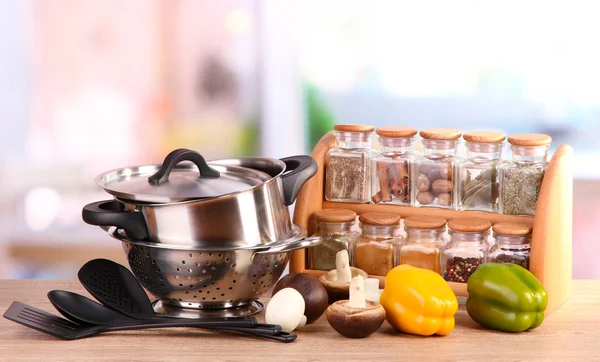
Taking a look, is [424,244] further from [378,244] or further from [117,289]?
[117,289]

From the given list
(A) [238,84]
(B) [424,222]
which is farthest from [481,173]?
(A) [238,84]

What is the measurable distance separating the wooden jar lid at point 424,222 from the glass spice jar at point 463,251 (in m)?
0.02

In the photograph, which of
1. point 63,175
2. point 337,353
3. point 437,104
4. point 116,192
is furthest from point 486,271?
point 63,175

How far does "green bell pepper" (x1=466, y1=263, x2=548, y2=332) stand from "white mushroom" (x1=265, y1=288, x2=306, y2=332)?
0.28 meters

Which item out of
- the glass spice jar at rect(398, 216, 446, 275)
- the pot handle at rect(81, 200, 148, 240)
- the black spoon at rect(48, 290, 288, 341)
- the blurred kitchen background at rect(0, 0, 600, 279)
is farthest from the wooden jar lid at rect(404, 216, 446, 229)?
the blurred kitchen background at rect(0, 0, 600, 279)

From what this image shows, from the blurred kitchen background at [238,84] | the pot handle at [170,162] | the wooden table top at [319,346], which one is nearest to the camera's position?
the wooden table top at [319,346]

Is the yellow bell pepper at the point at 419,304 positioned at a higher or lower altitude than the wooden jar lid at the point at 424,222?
lower

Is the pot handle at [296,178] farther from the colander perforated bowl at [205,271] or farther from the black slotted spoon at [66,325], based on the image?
the black slotted spoon at [66,325]

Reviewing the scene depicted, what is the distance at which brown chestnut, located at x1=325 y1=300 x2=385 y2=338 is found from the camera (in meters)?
1.20

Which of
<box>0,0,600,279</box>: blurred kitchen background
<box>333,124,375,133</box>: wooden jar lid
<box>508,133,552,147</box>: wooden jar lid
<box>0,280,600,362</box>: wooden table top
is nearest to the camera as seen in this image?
<box>0,280,600,362</box>: wooden table top

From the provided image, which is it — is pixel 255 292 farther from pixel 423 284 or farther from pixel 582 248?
pixel 582 248

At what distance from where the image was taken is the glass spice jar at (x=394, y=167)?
4.76 feet

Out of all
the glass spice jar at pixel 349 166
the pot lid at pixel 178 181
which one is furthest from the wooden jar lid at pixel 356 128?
the pot lid at pixel 178 181

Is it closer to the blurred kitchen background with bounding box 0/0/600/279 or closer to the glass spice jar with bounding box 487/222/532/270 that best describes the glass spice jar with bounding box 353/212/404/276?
the glass spice jar with bounding box 487/222/532/270
